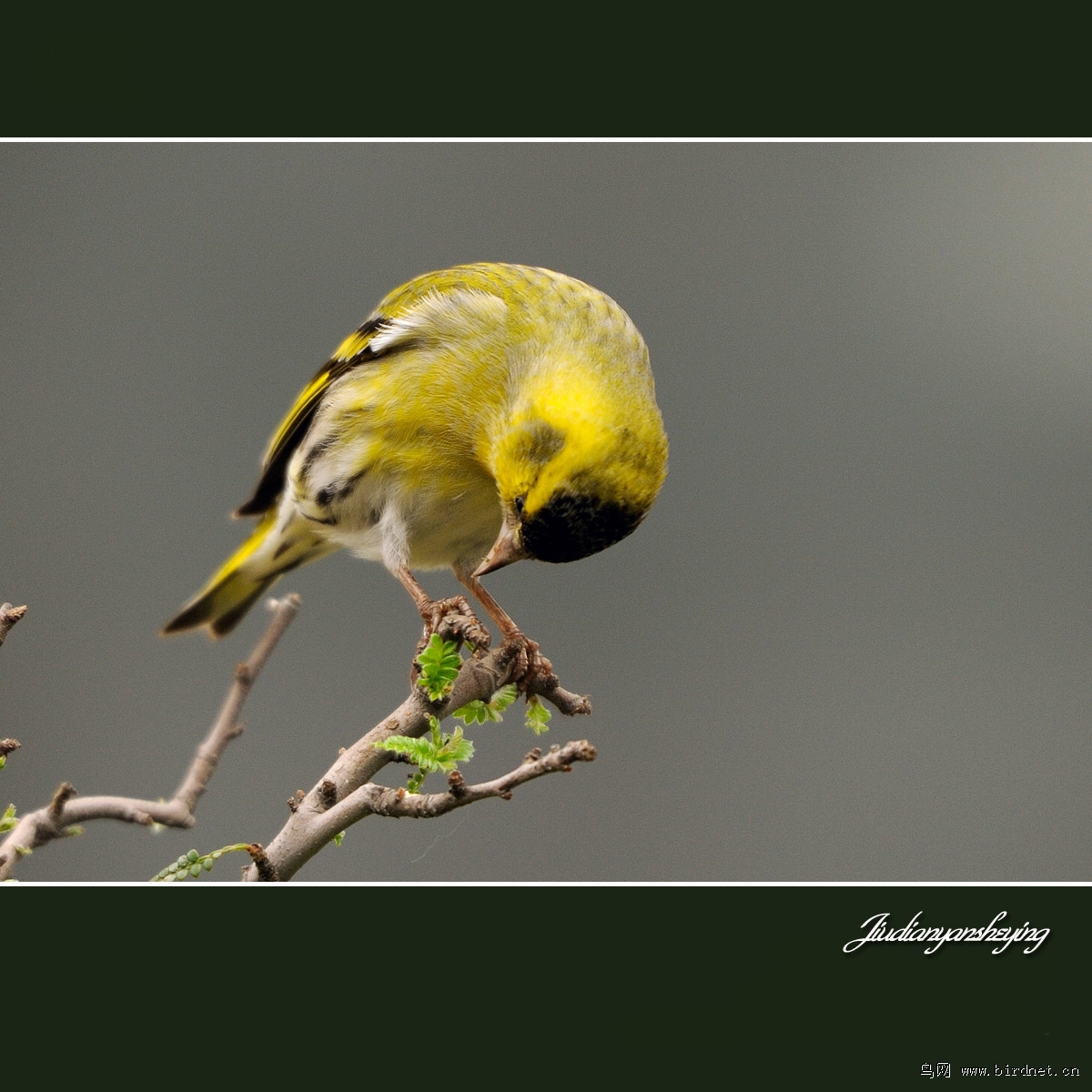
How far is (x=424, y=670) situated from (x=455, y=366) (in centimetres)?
71

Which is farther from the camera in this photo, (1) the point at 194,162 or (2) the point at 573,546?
(1) the point at 194,162

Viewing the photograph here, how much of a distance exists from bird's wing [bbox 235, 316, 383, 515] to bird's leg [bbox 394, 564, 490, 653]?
51 cm

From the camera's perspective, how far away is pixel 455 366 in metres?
2.23

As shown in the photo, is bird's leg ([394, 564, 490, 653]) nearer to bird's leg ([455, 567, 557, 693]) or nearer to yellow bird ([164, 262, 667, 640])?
yellow bird ([164, 262, 667, 640])

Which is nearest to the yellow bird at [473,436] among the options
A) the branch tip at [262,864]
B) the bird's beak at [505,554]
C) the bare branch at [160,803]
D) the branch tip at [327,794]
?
the bird's beak at [505,554]

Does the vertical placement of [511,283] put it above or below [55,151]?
below

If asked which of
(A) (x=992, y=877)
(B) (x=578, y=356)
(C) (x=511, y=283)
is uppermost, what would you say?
(C) (x=511, y=283)

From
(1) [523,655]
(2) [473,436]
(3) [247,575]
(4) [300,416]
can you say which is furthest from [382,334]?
(1) [523,655]

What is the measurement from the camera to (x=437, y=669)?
1764mm

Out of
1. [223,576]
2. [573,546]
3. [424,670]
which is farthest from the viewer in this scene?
[223,576]

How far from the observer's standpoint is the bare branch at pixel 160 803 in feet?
5.74

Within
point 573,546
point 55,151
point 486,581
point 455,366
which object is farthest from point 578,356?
point 55,151
